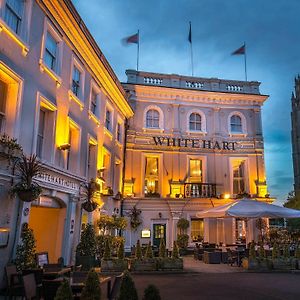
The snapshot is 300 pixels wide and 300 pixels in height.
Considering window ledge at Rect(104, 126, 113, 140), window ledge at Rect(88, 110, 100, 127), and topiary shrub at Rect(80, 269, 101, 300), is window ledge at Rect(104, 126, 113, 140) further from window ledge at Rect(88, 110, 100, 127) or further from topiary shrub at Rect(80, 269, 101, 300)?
topiary shrub at Rect(80, 269, 101, 300)

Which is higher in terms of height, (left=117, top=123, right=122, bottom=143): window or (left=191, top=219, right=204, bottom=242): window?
(left=117, top=123, right=122, bottom=143): window

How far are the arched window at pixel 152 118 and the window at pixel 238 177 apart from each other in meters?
6.37

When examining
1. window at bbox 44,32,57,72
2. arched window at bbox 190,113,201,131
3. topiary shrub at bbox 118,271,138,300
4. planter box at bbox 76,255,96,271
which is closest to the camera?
topiary shrub at bbox 118,271,138,300

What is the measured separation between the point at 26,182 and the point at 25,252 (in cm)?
194

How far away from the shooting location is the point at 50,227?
1341 cm

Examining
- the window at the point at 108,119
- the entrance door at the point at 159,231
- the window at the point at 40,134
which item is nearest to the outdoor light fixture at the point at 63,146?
the window at the point at 40,134

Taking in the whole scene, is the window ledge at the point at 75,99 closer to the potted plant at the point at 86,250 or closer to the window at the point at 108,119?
the window at the point at 108,119

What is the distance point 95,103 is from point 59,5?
5735 millimetres

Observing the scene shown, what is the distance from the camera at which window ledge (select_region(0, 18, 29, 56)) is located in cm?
931

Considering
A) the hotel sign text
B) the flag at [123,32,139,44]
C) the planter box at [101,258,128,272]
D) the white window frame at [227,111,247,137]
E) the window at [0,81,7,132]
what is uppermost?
the flag at [123,32,139,44]

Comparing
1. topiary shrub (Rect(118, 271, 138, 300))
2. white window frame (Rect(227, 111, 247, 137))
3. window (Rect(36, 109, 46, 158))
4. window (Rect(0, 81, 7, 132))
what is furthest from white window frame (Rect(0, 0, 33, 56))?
white window frame (Rect(227, 111, 247, 137))

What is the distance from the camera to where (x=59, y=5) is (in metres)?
12.6

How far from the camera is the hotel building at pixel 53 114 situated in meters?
9.77

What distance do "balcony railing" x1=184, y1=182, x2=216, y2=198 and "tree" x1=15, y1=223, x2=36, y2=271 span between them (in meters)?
14.2
